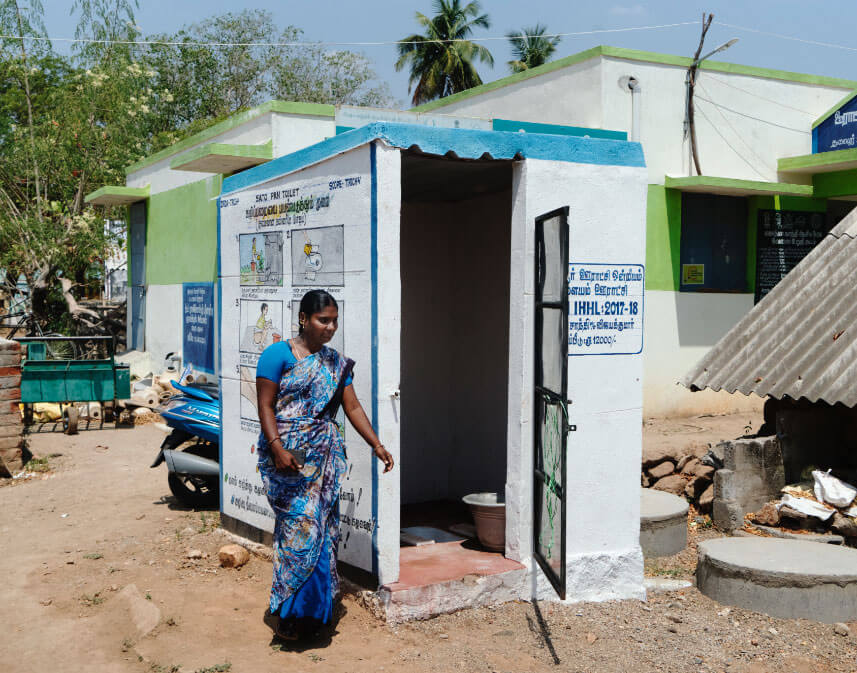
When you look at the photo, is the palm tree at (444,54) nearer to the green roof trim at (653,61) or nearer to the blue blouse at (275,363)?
the green roof trim at (653,61)

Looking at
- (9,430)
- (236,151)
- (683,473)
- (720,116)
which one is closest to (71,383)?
(9,430)

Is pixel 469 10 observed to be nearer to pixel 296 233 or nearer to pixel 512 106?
pixel 512 106

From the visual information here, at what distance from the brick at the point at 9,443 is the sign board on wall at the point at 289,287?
3238mm

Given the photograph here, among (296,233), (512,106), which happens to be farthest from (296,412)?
(512,106)

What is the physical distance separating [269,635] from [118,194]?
13.7 meters

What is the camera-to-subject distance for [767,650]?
4.64 metres

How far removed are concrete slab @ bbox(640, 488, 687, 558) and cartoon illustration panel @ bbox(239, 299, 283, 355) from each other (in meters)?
2.90

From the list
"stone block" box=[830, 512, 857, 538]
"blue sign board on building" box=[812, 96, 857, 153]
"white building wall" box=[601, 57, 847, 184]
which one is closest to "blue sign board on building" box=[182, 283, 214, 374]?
"white building wall" box=[601, 57, 847, 184]

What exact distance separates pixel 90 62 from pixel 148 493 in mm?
15171

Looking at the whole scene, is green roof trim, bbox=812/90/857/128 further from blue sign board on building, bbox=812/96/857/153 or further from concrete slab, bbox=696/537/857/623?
concrete slab, bbox=696/537/857/623

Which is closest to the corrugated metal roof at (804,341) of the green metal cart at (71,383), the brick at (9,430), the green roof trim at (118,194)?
the brick at (9,430)

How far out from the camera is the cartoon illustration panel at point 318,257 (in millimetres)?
5086

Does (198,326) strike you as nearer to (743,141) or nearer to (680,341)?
(680,341)

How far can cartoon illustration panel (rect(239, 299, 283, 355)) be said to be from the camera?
5.80m
